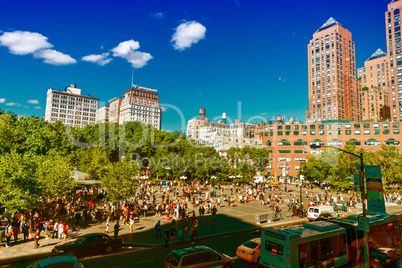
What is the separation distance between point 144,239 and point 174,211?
32.6 feet

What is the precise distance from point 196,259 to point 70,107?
7624 inches

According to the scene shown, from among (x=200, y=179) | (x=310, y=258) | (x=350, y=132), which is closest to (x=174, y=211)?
(x=310, y=258)

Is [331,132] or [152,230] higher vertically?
[331,132]

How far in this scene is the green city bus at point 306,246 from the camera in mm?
12000

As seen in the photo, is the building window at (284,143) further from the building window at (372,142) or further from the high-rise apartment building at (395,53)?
the high-rise apartment building at (395,53)

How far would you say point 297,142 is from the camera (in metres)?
97.6

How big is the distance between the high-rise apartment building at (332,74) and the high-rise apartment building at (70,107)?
14431 cm

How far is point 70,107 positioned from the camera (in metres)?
181

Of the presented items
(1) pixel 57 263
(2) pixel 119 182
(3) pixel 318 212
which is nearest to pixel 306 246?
(1) pixel 57 263

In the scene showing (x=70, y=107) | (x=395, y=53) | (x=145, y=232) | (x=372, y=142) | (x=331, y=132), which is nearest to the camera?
(x=145, y=232)

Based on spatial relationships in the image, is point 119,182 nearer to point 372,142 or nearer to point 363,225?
point 363,225

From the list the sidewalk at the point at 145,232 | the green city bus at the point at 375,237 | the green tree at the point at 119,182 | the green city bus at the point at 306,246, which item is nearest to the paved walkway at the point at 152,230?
the sidewalk at the point at 145,232

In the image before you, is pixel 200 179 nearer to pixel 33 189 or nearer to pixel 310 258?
pixel 33 189

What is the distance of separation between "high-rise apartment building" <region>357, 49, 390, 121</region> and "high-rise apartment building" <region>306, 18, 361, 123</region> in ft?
57.4
